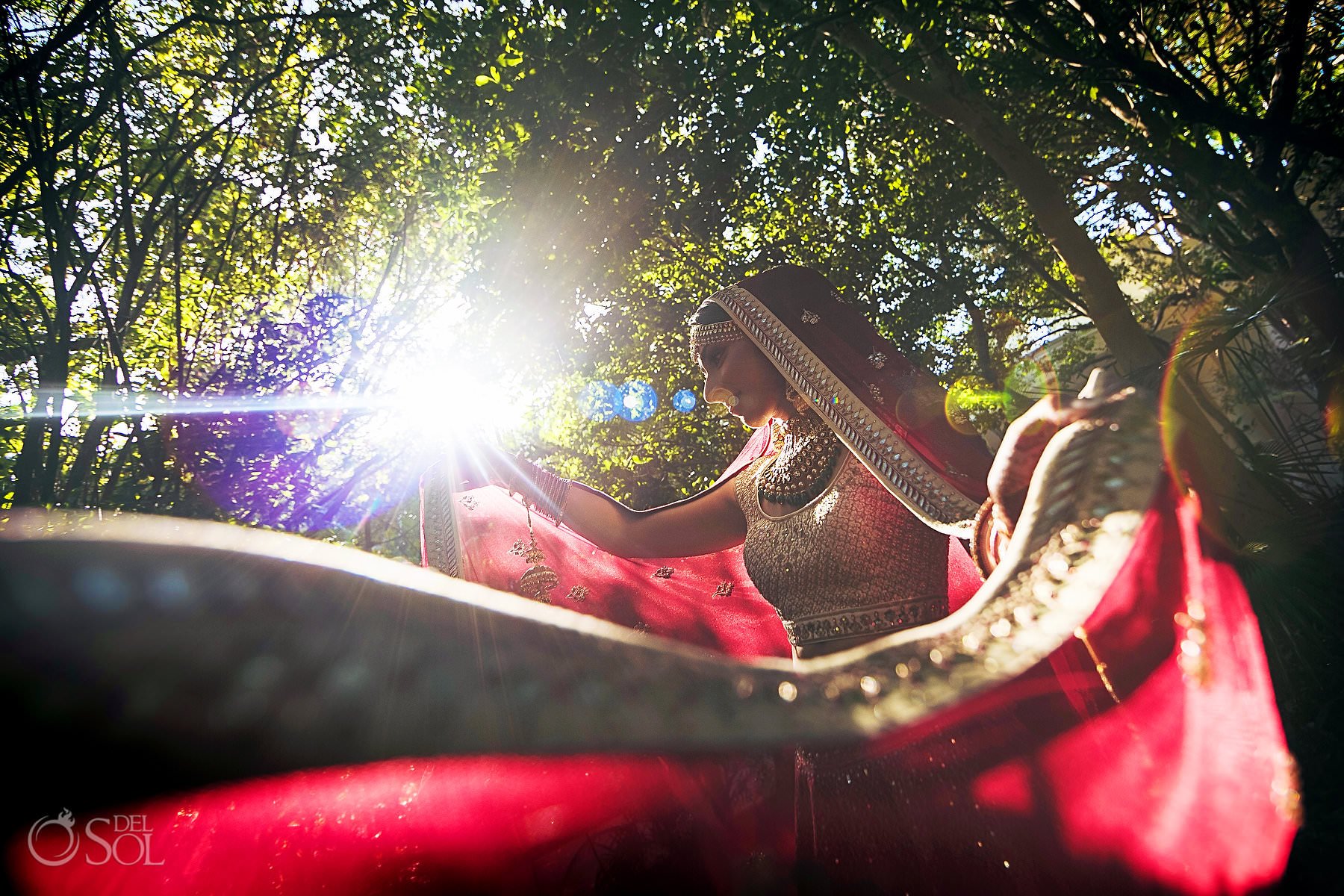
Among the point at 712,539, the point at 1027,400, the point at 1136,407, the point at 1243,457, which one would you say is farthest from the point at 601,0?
the point at 1243,457

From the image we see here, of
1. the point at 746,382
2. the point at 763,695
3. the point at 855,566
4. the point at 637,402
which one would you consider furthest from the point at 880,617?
the point at 637,402

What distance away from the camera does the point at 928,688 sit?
70 cm

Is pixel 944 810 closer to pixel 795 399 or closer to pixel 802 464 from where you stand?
pixel 802 464

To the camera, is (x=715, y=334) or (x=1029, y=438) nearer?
(x=1029, y=438)

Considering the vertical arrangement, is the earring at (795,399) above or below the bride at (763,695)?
above

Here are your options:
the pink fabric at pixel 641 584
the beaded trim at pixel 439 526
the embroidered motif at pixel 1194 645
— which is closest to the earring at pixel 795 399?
the pink fabric at pixel 641 584

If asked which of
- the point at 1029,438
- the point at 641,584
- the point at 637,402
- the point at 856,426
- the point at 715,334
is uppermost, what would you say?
the point at 715,334

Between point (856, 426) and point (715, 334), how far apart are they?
0.85 m

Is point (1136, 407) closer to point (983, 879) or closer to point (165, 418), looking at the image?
point (983, 879)

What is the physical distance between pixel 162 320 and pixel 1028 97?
35.2 ft

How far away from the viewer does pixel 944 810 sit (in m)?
1.38

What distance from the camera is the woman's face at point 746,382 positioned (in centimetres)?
257
